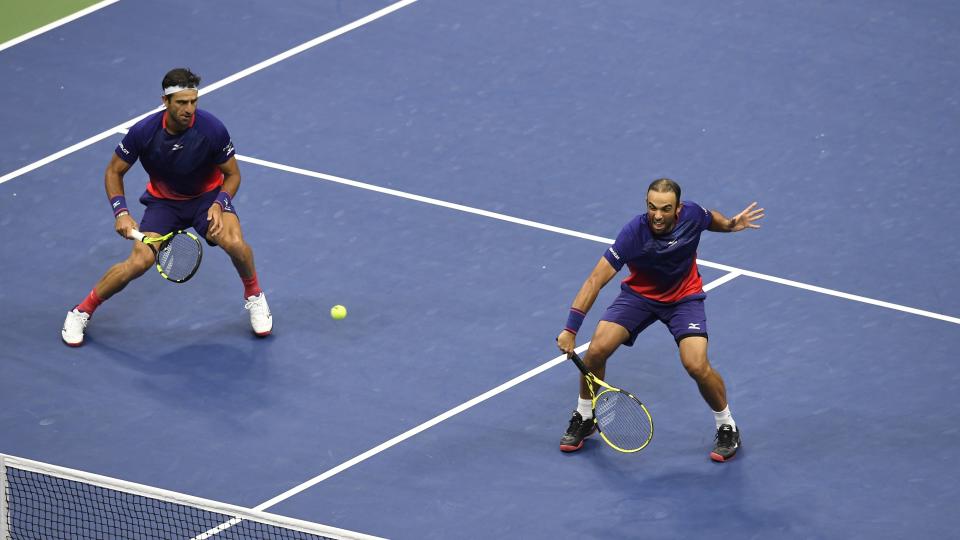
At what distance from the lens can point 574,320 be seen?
37.7 ft

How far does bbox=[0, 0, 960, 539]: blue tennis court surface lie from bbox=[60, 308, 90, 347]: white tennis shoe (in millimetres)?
108

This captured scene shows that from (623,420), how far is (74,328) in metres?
3.82

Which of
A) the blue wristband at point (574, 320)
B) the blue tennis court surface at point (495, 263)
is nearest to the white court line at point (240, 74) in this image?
the blue tennis court surface at point (495, 263)

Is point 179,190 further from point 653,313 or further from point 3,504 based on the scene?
point 653,313

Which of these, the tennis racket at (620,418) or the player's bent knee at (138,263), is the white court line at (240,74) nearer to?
the player's bent knee at (138,263)

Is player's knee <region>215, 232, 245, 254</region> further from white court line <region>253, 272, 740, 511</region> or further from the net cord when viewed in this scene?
the net cord

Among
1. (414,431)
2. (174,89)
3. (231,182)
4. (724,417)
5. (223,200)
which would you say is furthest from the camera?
(231,182)

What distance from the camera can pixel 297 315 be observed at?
44.1 feet

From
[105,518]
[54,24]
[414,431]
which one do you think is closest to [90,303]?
[105,518]

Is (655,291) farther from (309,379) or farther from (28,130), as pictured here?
(28,130)

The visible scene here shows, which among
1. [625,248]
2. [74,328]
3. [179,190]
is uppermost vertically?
[625,248]

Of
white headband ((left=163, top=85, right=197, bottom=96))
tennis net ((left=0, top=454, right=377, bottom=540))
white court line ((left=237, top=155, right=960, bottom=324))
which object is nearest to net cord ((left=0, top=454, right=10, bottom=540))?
tennis net ((left=0, top=454, right=377, bottom=540))

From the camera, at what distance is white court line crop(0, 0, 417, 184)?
49.9ft

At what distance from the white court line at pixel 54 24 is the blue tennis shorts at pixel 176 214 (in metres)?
4.41
